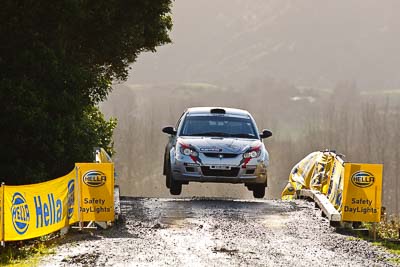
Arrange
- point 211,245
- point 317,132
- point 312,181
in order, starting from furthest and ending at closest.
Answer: point 317,132
point 312,181
point 211,245

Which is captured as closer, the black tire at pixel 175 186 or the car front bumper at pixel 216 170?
the car front bumper at pixel 216 170

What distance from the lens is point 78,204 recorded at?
13906mm

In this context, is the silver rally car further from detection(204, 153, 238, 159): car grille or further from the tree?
the tree

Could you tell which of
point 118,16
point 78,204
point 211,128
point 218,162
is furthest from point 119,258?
point 118,16

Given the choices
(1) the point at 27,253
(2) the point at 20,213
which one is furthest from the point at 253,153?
(1) the point at 27,253

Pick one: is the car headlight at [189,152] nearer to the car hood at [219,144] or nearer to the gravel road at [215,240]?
the car hood at [219,144]

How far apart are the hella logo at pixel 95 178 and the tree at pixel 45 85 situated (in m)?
4.56

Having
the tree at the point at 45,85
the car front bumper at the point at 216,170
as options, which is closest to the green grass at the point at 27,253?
the car front bumper at the point at 216,170

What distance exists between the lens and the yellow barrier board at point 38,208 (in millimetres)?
12273

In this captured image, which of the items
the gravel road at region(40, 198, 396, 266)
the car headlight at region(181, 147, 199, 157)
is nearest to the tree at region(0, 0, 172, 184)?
the gravel road at region(40, 198, 396, 266)

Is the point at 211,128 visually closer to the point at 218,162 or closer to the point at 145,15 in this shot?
the point at 218,162

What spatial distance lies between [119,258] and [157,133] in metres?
164

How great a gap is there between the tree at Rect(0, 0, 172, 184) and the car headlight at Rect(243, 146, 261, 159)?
438cm

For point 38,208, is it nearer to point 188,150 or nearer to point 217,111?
point 188,150
